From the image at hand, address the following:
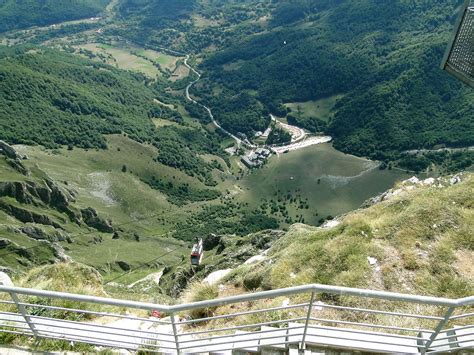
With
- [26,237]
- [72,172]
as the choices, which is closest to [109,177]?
[72,172]

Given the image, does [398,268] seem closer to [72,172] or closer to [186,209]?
[186,209]

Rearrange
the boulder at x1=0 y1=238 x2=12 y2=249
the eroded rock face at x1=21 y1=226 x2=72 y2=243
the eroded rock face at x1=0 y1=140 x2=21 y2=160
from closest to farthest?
the boulder at x1=0 y1=238 x2=12 y2=249 → the eroded rock face at x1=21 y1=226 x2=72 y2=243 → the eroded rock face at x1=0 y1=140 x2=21 y2=160

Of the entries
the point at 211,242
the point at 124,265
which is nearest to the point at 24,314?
the point at 211,242

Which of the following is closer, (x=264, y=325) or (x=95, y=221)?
(x=264, y=325)

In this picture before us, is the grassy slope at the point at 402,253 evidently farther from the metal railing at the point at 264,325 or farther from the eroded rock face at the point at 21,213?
the eroded rock face at the point at 21,213

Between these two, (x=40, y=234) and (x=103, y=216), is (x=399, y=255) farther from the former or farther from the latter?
(x=103, y=216)

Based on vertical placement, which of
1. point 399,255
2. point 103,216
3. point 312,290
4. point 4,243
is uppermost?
point 312,290

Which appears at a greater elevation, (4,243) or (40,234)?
(4,243)

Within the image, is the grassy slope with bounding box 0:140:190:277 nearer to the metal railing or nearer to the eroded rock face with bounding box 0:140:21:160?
the eroded rock face with bounding box 0:140:21:160

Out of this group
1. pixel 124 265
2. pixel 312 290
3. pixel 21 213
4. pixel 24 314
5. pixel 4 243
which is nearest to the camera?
pixel 312 290

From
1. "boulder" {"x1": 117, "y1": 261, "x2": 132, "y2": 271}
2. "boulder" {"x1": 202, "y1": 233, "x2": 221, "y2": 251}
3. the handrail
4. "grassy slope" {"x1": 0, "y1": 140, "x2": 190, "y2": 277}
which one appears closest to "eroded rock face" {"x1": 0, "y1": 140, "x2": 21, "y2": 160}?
"grassy slope" {"x1": 0, "y1": 140, "x2": 190, "y2": 277}

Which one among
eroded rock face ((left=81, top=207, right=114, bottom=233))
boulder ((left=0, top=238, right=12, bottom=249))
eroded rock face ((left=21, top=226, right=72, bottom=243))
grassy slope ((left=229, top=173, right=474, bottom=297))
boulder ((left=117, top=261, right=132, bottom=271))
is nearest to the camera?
grassy slope ((left=229, top=173, right=474, bottom=297))
